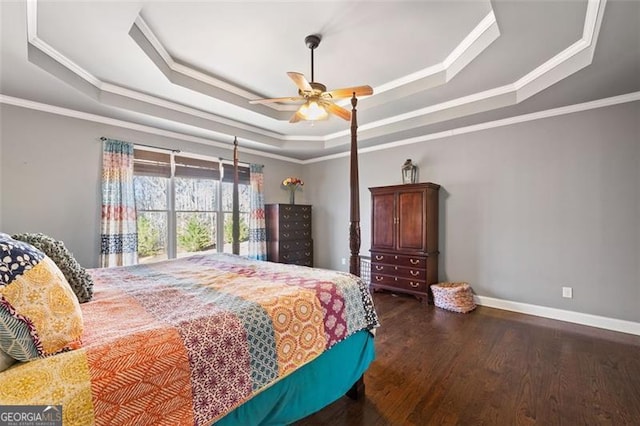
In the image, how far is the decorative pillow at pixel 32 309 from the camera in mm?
893

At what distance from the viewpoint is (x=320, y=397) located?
1655mm

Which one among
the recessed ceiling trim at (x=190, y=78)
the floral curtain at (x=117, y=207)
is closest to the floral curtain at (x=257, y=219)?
the recessed ceiling trim at (x=190, y=78)

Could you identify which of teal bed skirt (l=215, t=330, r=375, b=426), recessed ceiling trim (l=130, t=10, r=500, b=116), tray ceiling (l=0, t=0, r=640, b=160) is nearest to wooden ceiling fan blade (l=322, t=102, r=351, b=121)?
tray ceiling (l=0, t=0, r=640, b=160)

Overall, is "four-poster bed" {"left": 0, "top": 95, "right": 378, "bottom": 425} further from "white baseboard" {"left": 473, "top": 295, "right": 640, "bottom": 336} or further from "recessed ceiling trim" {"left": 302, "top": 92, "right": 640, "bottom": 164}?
"recessed ceiling trim" {"left": 302, "top": 92, "right": 640, "bottom": 164}

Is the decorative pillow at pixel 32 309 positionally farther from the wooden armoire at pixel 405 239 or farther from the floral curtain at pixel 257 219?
the floral curtain at pixel 257 219

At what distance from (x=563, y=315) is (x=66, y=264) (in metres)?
4.73

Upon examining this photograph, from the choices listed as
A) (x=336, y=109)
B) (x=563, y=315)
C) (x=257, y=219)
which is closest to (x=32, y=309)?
(x=336, y=109)

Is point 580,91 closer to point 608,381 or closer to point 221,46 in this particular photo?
point 608,381

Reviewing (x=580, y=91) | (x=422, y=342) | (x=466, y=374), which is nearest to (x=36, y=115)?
(x=422, y=342)

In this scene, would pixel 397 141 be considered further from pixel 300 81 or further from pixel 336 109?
pixel 300 81

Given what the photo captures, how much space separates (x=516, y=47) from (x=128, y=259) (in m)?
Answer: 4.87

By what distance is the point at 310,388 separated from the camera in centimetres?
160

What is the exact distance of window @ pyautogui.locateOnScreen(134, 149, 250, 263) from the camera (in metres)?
4.01

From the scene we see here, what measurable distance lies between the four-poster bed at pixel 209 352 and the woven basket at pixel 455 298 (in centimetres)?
212
